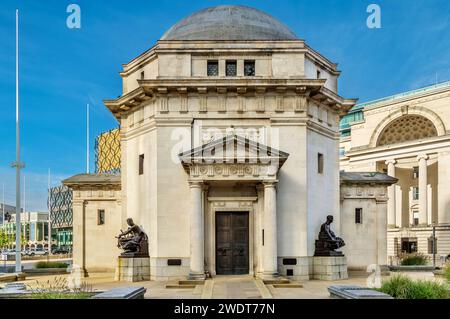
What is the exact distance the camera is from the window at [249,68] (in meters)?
32.2

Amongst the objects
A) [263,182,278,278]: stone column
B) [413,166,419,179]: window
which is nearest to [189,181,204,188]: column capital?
[263,182,278,278]: stone column

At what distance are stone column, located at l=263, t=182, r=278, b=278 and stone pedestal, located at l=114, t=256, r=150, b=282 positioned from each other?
284 inches

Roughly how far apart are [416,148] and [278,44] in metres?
58.9

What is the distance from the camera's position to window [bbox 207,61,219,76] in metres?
32.1

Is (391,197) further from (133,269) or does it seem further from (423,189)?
(133,269)

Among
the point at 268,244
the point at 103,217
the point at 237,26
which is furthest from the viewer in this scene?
the point at 103,217

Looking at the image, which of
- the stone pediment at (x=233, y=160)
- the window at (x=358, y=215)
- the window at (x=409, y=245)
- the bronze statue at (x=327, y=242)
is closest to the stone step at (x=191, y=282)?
the stone pediment at (x=233, y=160)

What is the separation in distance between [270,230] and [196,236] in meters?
4.13

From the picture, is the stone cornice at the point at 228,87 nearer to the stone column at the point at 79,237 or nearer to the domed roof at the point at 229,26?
the domed roof at the point at 229,26

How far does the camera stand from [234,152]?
2889cm
